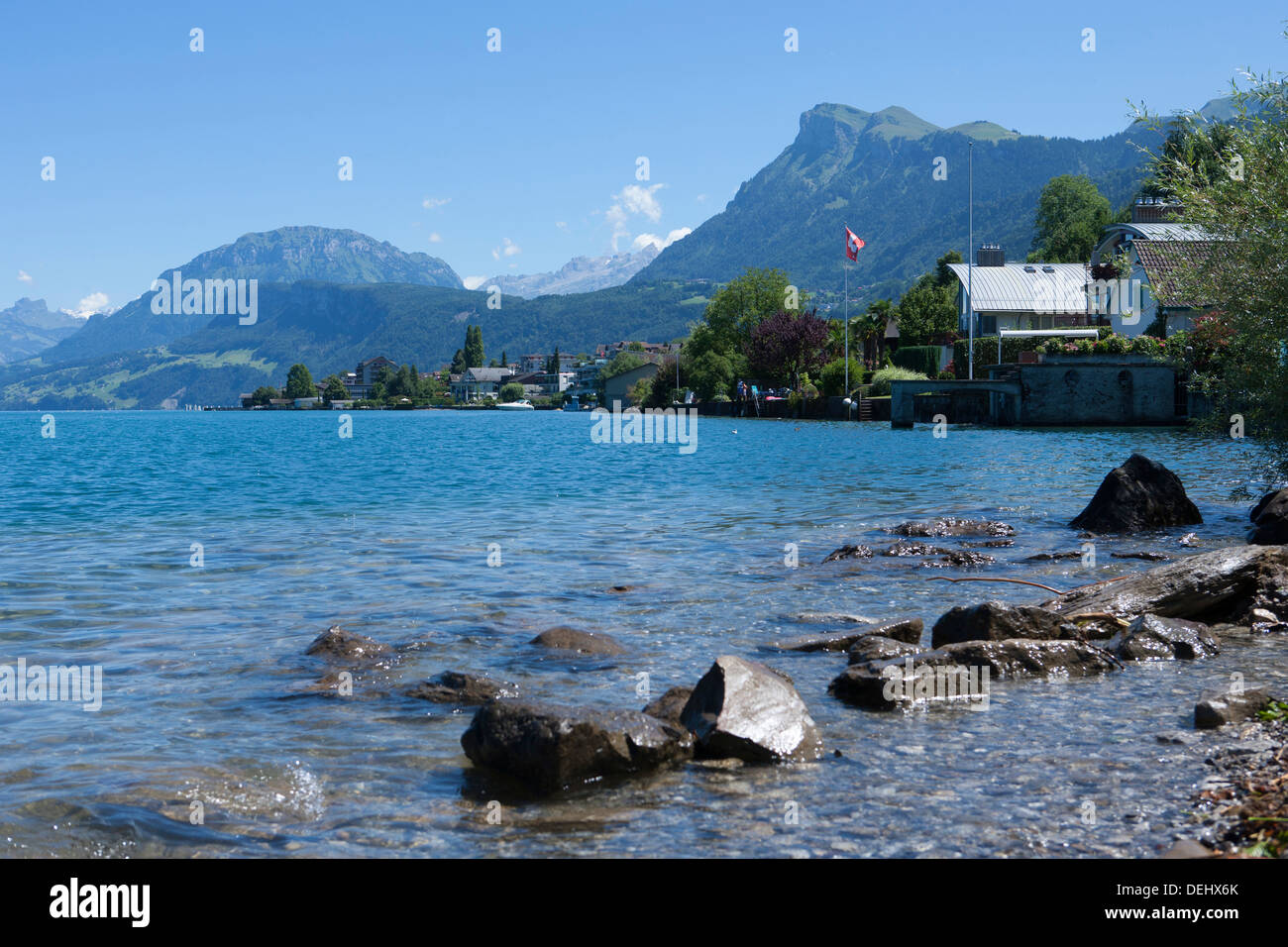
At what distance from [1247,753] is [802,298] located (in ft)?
485

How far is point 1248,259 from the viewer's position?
20.1m

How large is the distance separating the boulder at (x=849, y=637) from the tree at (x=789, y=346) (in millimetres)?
109813

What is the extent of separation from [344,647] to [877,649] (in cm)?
606

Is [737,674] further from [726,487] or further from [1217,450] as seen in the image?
[1217,450]

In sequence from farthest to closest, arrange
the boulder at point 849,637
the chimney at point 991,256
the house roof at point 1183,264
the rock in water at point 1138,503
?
1. the chimney at point 991,256
2. the house roof at point 1183,264
3. the rock in water at point 1138,503
4. the boulder at point 849,637

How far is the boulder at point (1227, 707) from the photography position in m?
8.70

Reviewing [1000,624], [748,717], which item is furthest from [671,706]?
[1000,624]

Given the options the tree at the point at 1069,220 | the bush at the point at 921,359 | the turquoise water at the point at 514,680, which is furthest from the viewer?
the tree at the point at 1069,220

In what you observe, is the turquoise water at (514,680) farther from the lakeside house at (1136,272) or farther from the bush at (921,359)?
the bush at (921,359)

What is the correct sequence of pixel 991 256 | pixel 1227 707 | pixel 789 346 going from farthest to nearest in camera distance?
pixel 789 346 < pixel 991 256 < pixel 1227 707

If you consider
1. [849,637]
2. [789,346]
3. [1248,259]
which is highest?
[789,346]

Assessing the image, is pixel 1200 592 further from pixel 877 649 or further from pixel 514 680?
pixel 514 680

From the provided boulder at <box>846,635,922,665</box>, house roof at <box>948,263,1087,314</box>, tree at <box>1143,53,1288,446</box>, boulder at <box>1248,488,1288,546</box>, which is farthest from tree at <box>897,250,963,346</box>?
boulder at <box>846,635,922,665</box>

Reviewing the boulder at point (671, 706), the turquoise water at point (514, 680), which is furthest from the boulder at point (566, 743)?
the boulder at point (671, 706)
